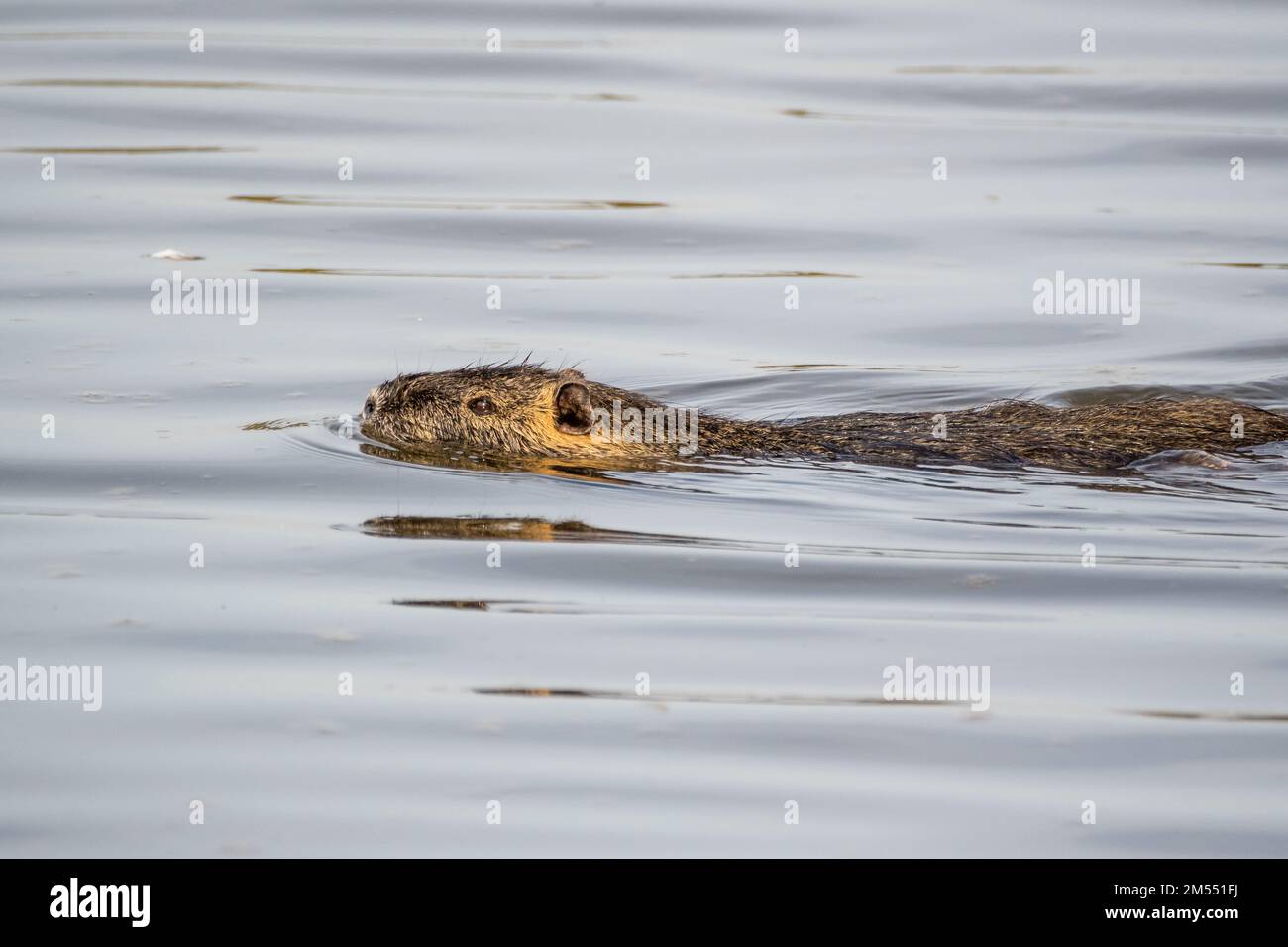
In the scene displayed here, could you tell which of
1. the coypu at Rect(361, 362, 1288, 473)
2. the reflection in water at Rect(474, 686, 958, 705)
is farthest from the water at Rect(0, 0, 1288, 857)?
the coypu at Rect(361, 362, 1288, 473)

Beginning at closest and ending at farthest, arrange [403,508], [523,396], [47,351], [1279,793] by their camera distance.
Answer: [1279,793] → [403,508] → [523,396] → [47,351]

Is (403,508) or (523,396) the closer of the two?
(403,508)

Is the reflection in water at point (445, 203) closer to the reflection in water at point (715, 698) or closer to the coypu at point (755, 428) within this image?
the coypu at point (755, 428)

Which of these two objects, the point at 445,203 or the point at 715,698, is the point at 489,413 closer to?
the point at 715,698

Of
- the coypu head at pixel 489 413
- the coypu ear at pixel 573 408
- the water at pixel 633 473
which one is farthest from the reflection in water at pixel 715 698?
the coypu head at pixel 489 413

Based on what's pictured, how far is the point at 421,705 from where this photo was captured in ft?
18.6

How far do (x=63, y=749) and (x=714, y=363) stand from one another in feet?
19.2

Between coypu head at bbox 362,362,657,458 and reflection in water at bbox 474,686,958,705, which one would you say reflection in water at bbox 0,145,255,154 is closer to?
coypu head at bbox 362,362,657,458

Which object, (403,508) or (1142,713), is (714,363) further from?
(1142,713)

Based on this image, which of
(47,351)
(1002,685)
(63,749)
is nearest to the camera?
(63,749)

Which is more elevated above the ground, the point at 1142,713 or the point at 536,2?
the point at 536,2

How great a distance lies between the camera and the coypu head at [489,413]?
8.95 metres

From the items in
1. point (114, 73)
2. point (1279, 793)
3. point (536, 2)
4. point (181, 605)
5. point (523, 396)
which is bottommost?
point (1279, 793)

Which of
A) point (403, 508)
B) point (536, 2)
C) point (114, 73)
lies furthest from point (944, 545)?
point (536, 2)
